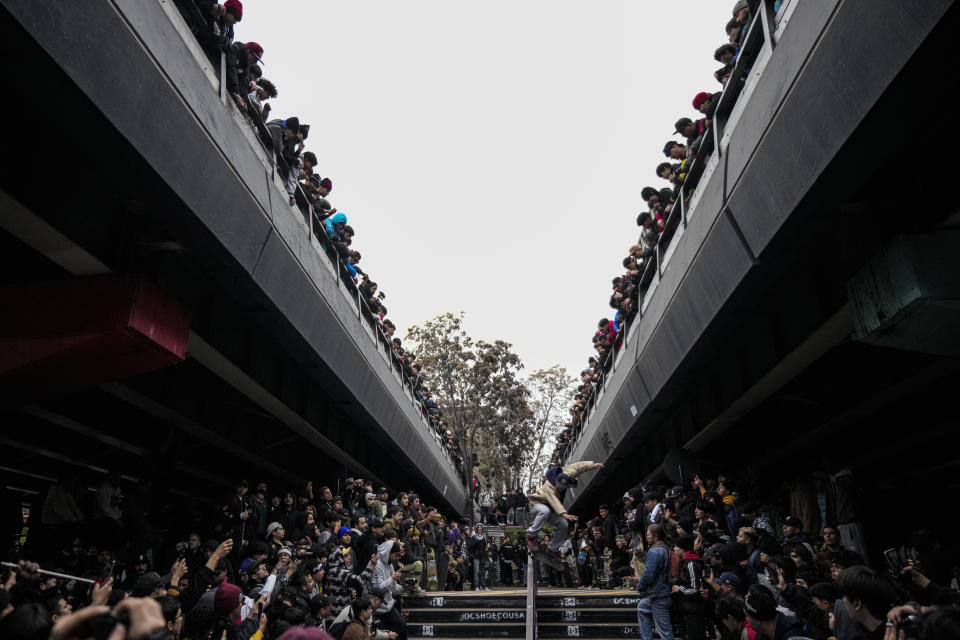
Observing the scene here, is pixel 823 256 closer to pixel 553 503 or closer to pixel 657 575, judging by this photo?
pixel 657 575

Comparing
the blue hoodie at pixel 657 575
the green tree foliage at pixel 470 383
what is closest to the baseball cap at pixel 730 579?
the blue hoodie at pixel 657 575

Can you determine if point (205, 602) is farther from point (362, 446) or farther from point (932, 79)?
Answer: point (362, 446)

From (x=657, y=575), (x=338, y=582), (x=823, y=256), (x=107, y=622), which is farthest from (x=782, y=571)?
(x=107, y=622)

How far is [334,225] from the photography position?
46.0 feet

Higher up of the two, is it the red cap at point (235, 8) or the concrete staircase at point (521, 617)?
the red cap at point (235, 8)

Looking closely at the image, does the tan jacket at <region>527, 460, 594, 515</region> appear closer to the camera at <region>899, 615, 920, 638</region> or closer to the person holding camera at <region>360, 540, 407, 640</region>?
the person holding camera at <region>360, 540, 407, 640</region>

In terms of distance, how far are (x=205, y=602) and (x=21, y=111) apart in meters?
5.06

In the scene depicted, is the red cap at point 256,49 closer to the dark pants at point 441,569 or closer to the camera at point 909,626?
the camera at point 909,626

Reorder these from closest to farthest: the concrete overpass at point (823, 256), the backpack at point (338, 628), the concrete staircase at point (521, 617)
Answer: the concrete overpass at point (823, 256), the backpack at point (338, 628), the concrete staircase at point (521, 617)

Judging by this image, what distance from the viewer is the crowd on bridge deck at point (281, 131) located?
27.3ft

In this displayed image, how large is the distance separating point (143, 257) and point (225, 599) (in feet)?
13.1

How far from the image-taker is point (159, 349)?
789 cm

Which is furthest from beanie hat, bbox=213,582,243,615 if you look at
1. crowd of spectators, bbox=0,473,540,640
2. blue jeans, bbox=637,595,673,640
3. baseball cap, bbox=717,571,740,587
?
baseball cap, bbox=717,571,740,587

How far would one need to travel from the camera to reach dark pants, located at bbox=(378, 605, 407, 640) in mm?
9023
